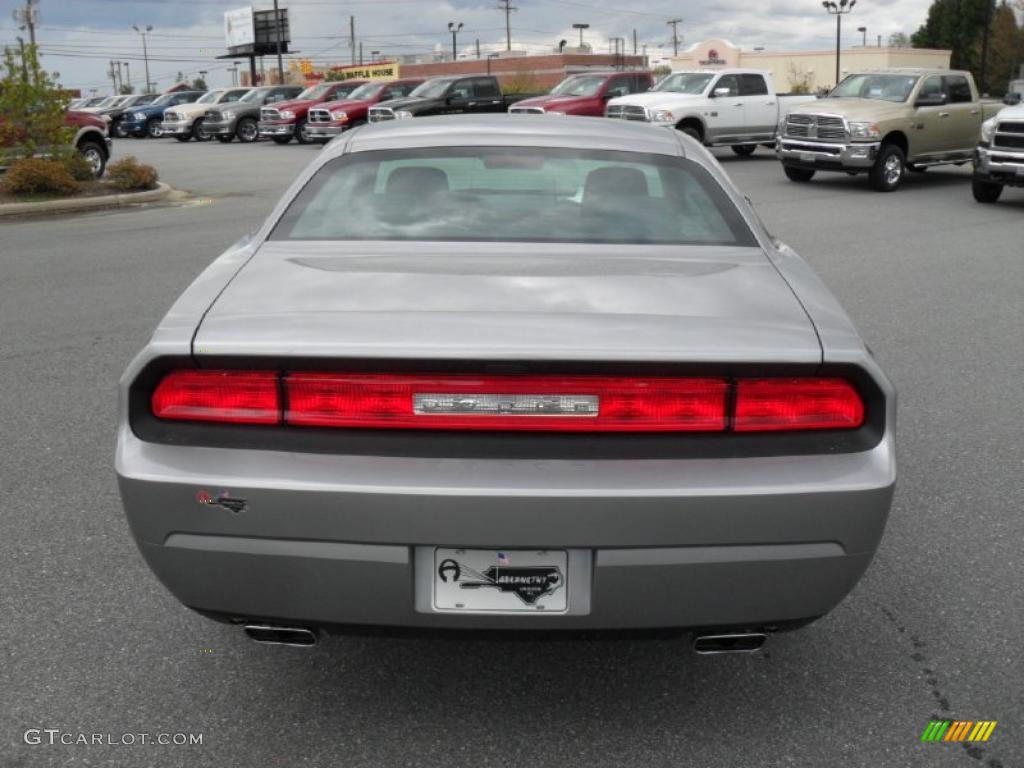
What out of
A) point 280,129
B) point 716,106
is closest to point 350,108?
point 280,129

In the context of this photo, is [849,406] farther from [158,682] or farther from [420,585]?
[158,682]

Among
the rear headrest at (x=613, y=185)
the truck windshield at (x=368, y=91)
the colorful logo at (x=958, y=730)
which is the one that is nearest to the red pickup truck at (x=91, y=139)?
the truck windshield at (x=368, y=91)

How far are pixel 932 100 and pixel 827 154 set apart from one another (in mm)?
2240

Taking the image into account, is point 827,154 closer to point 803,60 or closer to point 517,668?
point 517,668

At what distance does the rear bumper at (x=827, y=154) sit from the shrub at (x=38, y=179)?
11.9 metres

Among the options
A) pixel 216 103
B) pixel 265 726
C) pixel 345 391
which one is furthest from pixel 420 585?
pixel 216 103

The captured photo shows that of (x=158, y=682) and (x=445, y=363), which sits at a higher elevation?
(x=445, y=363)

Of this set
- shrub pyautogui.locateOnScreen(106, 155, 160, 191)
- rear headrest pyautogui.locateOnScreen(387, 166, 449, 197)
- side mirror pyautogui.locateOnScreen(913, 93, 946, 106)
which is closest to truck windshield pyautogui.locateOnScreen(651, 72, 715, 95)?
side mirror pyautogui.locateOnScreen(913, 93, 946, 106)

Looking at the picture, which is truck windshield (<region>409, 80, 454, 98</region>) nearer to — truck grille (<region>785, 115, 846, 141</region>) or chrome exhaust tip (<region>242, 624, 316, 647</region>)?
truck grille (<region>785, 115, 846, 141</region>)

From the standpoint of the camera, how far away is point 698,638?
282cm

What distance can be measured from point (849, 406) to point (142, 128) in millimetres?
47932

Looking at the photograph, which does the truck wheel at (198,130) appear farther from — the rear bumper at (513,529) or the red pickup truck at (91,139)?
the rear bumper at (513,529)

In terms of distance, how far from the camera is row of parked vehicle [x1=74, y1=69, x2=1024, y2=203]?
1794cm

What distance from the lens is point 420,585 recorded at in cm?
264
